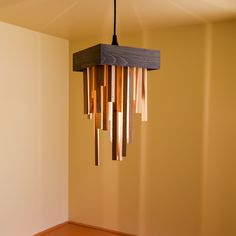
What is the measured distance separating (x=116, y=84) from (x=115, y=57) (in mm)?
144

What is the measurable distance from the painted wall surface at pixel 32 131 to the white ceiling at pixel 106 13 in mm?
318

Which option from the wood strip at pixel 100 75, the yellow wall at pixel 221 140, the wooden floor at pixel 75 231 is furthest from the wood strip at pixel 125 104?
the wooden floor at pixel 75 231

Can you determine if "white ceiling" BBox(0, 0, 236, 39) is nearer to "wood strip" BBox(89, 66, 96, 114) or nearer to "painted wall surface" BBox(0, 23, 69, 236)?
"painted wall surface" BBox(0, 23, 69, 236)

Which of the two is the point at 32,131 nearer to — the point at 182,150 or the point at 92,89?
the point at 182,150

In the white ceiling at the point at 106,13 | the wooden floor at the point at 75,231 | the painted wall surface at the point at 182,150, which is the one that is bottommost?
the wooden floor at the point at 75,231

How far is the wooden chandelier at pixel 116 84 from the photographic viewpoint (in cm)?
157

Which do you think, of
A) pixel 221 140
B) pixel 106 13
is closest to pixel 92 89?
pixel 106 13

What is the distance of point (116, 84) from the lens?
164 cm

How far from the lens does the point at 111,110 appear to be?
1651mm

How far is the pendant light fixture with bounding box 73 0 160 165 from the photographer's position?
1.57 metres

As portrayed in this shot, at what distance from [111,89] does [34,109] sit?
7.36 feet

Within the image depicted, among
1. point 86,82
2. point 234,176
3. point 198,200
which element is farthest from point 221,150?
point 86,82

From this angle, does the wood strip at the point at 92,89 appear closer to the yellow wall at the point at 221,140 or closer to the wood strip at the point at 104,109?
the wood strip at the point at 104,109

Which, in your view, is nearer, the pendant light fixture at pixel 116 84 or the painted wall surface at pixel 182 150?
the pendant light fixture at pixel 116 84
